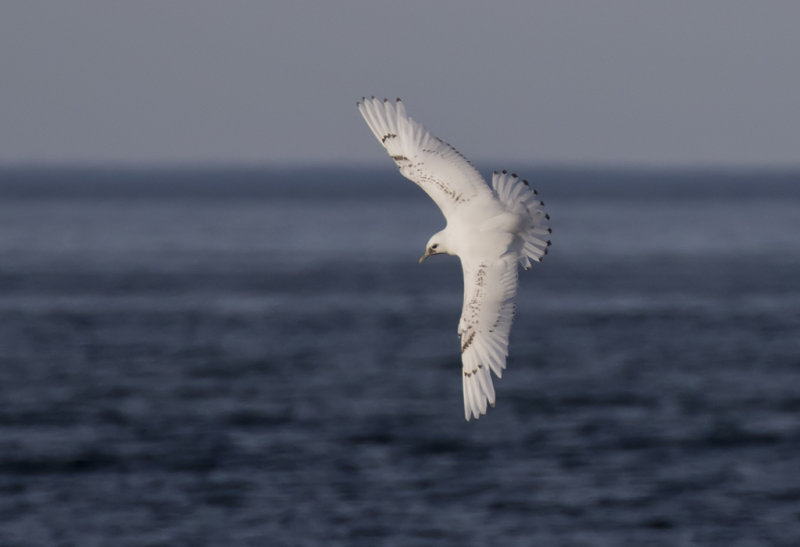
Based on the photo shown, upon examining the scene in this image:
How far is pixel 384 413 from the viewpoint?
40875 mm

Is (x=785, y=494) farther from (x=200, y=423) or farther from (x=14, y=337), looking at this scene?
(x=14, y=337)

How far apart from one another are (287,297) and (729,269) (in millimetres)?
33252

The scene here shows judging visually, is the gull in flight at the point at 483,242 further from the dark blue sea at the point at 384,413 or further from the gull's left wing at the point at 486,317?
Answer: the dark blue sea at the point at 384,413

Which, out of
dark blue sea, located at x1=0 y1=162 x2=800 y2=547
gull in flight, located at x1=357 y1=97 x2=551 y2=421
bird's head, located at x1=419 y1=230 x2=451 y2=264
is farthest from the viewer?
dark blue sea, located at x1=0 y1=162 x2=800 y2=547

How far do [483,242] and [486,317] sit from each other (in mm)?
858

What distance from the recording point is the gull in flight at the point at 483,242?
551 inches

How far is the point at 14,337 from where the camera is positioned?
58031 millimetres

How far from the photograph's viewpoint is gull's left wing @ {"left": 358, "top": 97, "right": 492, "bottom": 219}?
14359 mm

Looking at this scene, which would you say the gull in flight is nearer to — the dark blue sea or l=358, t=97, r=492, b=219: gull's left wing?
l=358, t=97, r=492, b=219: gull's left wing

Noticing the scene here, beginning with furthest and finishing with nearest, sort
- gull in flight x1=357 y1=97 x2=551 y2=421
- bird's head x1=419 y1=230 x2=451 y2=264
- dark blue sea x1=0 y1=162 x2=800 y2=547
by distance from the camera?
dark blue sea x1=0 y1=162 x2=800 y2=547
bird's head x1=419 y1=230 x2=451 y2=264
gull in flight x1=357 y1=97 x2=551 y2=421

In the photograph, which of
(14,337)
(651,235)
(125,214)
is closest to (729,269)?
(651,235)

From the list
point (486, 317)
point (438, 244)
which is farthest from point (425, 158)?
point (486, 317)

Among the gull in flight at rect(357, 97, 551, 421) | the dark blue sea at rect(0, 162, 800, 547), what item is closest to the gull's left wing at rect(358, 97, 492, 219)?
the gull in flight at rect(357, 97, 551, 421)

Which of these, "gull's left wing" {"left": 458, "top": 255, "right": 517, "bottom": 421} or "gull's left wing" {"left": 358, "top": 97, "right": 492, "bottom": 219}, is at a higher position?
"gull's left wing" {"left": 358, "top": 97, "right": 492, "bottom": 219}
